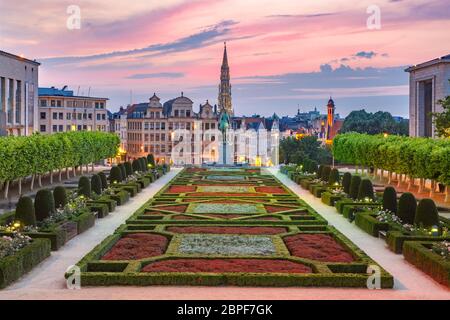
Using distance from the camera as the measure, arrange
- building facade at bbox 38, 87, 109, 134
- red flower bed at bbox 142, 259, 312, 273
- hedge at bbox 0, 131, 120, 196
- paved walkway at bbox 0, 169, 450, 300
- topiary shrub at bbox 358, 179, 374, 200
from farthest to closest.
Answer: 1. building facade at bbox 38, 87, 109, 134
2. hedge at bbox 0, 131, 120, 196
3. topiary shrub at bbox 358, 179, 374, 200
4. red flower bed at bbox 142, 259, 312, 273
5. paved walkway at bbox 0, 169, 450, 300

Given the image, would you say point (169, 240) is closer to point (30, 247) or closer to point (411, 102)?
point (30, 247)

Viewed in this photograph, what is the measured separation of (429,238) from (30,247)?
44.7 feet

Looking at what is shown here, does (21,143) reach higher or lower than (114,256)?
higher

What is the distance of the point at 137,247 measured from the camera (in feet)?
79.8

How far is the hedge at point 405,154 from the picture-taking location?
40875 mm

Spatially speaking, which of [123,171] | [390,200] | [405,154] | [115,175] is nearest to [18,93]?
[123,171]

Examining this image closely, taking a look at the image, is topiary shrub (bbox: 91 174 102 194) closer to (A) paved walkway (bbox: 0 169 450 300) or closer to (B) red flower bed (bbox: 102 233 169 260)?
(B) red flower bed (bbox: 102 233 169 260)

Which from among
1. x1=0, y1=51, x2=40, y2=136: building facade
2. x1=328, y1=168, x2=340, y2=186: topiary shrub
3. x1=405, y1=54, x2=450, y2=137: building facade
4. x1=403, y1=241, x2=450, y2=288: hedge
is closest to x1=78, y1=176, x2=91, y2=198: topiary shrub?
x1=328, y1=168, x2=340, y2=186: topiary shrub

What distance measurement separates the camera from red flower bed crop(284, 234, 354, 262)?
22703 millimetres

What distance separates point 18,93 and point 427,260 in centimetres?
6945

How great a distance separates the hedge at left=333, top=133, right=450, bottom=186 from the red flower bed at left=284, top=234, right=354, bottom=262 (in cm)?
1641

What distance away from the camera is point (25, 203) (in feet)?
83.4

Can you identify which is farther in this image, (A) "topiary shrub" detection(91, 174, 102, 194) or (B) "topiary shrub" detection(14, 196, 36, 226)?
(A) "topiary shrub" detection(91, 174, 102, 194)

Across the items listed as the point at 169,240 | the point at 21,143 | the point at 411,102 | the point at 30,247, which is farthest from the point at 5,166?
the point at 411,102
